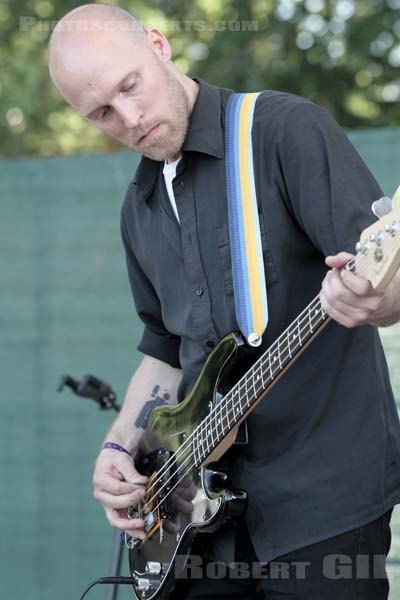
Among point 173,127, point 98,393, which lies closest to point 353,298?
point 173,127

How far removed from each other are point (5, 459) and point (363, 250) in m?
3.01

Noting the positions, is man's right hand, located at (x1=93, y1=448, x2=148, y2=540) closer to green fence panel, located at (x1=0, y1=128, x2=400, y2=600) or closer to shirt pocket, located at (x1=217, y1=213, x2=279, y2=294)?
shirt pocket, located at (x1=217, y1=213, x2=279, y2=294)

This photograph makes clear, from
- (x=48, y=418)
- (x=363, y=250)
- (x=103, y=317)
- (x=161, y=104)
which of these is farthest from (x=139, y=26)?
(x=48, y=418)

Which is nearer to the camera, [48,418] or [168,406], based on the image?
[168,406]

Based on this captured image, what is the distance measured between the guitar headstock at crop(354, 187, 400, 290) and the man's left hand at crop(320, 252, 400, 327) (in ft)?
0.06

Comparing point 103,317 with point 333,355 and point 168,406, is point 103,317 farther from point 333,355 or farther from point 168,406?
point 333,355

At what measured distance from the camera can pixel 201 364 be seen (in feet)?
6.92

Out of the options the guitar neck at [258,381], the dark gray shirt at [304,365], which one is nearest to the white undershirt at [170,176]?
the dark gray shirt at [304,365]

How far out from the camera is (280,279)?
1932mm

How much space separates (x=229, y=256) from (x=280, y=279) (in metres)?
0.14

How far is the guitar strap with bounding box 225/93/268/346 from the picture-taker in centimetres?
192

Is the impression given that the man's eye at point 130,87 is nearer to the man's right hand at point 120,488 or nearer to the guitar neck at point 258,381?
the guitar neck at point 258,381

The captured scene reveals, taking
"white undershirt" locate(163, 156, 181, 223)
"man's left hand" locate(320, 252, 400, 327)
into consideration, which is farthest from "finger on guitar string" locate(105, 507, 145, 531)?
"man's left hand" locate(320, 252, 400, 327)

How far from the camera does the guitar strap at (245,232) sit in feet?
6.31
